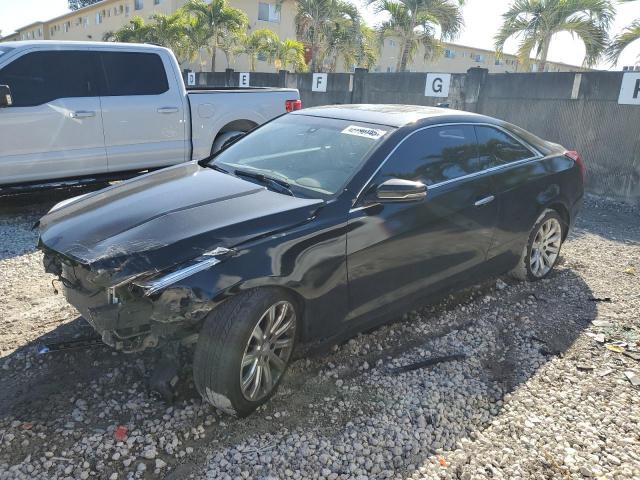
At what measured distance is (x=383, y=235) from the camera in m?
3.26

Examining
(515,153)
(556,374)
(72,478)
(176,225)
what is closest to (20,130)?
(176,225)

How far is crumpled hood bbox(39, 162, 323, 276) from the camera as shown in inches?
103

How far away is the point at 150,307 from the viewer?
259cm

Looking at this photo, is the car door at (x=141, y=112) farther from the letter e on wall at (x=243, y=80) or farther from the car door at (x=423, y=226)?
the letter e on wall at (x=243, y=80)

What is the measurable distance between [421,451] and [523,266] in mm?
2600

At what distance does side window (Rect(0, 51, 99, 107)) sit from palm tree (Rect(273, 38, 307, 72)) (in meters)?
19.4

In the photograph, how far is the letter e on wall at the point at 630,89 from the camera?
26.7 feet

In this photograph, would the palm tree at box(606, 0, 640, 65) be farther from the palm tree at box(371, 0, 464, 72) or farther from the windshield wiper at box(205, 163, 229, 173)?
the windshield wiper at box(205, 163, 229, 173)

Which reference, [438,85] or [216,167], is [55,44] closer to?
[216,167]

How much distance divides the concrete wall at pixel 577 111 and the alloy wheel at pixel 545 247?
4.75 meters

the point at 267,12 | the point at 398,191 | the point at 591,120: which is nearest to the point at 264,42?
the point at 267,12

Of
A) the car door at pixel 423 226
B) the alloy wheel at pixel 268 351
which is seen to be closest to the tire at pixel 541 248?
the car door at pixel 423 226

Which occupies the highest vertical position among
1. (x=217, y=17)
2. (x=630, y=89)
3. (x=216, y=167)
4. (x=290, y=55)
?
(x=217, y=17)

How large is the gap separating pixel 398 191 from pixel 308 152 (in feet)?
2.81
